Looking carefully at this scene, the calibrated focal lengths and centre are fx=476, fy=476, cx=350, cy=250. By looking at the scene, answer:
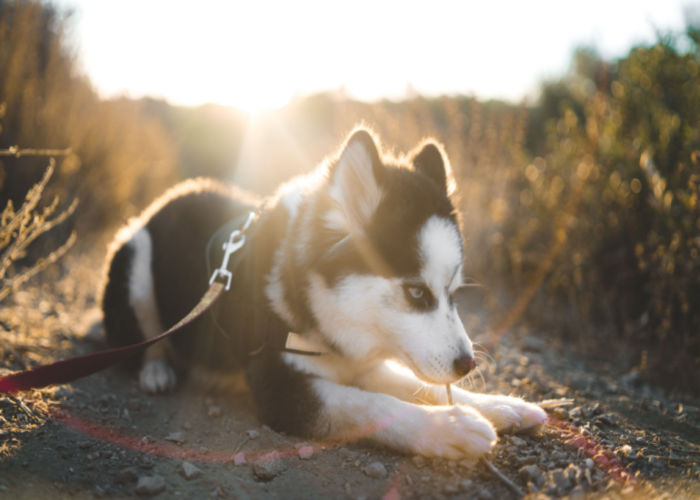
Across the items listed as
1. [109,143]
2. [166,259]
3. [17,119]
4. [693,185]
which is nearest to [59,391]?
[166,259]

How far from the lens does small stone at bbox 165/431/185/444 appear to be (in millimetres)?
2324

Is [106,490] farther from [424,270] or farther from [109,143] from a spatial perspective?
[109,143]

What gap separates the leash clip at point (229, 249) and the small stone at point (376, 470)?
3.66 feet

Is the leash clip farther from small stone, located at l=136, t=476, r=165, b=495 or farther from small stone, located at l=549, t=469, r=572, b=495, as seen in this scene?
small stone, located at l=549, t=469, r=572, b=495

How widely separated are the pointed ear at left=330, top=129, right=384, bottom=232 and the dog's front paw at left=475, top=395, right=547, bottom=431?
1.05 m

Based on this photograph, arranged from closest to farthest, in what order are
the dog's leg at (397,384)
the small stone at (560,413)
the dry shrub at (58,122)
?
1. the small stone at (560,413)
2. the dog's leg at (397,384)
3. the dry shrub at (58,122)

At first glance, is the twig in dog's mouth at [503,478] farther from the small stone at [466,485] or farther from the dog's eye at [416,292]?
the dog's eye at [416,292]

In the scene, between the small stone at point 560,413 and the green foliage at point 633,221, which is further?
the green foliage at point 633,221

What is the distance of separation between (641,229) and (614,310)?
2.49 ft

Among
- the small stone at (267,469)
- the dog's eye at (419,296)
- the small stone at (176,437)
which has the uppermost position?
the dog's eye at (419,296)

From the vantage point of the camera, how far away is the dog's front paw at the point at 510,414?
2.23m

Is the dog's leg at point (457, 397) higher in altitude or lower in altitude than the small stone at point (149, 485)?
higher

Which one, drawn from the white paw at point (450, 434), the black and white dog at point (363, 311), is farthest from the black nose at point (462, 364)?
the white paw at point (450, 434)

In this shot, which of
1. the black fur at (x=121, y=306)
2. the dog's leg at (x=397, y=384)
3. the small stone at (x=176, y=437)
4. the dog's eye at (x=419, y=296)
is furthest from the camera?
the black fur at (x=121, y=306)
